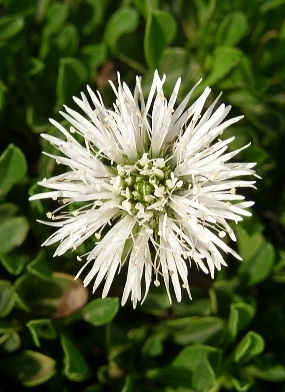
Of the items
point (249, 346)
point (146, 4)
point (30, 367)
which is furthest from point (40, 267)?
point (146, 4)

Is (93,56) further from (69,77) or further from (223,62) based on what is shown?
(223,62)

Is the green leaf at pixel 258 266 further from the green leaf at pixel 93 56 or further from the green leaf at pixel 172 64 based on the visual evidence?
the green leaf at pixel 93 56

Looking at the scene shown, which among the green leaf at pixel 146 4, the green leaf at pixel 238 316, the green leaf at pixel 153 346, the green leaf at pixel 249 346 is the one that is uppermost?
the green leaf at pixel 146 4

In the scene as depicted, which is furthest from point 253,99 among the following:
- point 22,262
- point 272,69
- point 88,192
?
point 22,262

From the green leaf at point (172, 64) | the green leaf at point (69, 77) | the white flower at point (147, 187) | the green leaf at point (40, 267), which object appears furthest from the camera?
the green leaf at point (172, 64)

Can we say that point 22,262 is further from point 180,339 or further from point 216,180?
point 216,180

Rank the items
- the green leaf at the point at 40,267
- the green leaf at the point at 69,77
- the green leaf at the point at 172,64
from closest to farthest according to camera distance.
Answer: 1. the green leaf at the point at 40,267
2. the green leaf at the point at 69,77
3. the green leaf at the point at 172,64

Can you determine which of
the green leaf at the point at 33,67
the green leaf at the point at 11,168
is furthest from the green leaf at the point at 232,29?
the green leaf at the point at 11,168
